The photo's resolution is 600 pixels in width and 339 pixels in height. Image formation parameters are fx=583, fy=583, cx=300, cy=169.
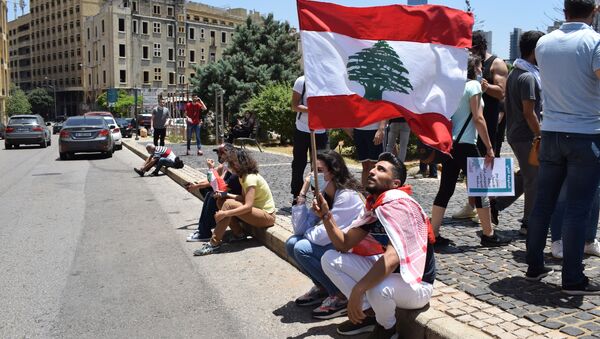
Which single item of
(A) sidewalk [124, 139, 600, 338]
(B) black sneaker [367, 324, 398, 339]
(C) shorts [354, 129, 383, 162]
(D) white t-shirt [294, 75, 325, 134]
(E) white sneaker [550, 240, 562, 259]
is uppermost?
(D) white t-shirt [294, 75, 325, 134]

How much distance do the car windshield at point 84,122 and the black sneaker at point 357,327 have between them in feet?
61.0

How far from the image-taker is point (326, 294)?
473 cm

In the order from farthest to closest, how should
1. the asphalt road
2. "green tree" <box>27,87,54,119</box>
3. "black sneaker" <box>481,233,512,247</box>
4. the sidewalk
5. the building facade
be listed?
"green tree" <box>27,87,54,119</box> < the building facade < "black sneaker" <box>481,233,512,247</box> < the asphalt road < the sidewalk

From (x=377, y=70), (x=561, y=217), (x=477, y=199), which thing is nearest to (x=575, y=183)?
(x=561, y=217)

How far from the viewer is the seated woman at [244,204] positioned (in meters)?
6.43

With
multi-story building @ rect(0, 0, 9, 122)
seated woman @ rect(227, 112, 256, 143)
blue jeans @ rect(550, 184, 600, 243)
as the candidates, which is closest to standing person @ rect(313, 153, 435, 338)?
blue jeans @ rect(550, 184, 600, 243)

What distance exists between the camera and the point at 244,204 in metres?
6.47

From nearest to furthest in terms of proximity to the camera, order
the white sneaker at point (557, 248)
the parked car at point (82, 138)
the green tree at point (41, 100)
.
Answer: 1. the white sneaker at point (557, 248)
2. the parked car at point (82, 138)
3. the green tree at point (41, 100)

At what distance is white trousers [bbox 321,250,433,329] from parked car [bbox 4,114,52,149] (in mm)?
29267

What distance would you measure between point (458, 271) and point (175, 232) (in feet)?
13.7

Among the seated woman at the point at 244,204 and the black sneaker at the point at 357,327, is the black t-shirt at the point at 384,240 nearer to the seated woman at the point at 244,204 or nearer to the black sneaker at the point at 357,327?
the black sneaker at the point at 357,327

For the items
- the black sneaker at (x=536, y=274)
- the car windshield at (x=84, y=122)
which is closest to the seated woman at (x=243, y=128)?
the car windshield at (x=84, y=122)

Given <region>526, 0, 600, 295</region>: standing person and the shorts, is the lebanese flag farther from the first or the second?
the shorts

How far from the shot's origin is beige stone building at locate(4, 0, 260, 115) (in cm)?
9162
